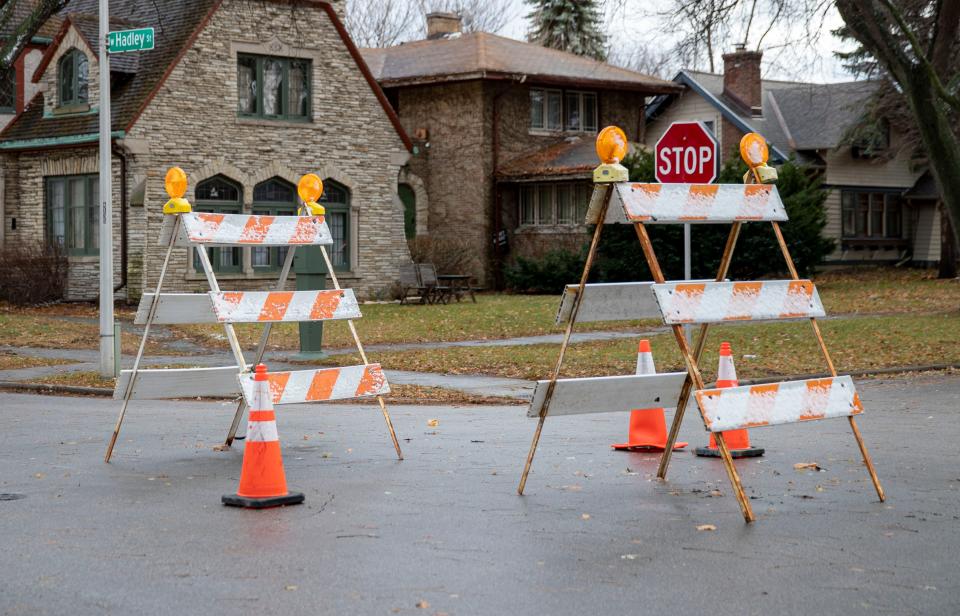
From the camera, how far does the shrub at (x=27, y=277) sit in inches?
1247

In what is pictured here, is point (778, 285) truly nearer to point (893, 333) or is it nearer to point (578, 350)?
point (578, 350)

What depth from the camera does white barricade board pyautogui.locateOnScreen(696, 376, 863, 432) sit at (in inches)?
298

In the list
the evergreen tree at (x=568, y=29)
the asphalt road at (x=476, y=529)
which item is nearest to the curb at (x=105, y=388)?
the asphalt road at (x=476, y=529)

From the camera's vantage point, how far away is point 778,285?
8250 mm

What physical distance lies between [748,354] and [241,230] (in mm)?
11222

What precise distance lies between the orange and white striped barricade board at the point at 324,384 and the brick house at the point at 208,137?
23571 mm

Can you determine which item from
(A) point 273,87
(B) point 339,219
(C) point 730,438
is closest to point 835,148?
(B) point 339,219

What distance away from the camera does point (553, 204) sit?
41281 millimetres

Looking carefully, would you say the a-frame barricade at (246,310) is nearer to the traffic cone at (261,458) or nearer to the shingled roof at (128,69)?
the traffic cone at (261,458)

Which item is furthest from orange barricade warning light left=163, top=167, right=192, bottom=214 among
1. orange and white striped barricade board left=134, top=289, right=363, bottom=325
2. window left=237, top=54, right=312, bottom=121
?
window left=237, top=54, right=312, bottom=121

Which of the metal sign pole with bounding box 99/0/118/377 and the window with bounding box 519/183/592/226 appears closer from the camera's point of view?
the metal sign pole with bounding box 99/0/118/377

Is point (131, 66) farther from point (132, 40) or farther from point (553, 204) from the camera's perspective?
point (132, 40)

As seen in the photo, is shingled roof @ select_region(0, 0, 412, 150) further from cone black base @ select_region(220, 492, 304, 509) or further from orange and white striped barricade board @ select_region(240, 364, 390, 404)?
cone black base @ select_region(220, 492, 304, 509)

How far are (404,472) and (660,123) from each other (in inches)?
1596
